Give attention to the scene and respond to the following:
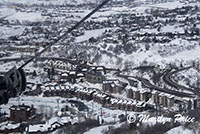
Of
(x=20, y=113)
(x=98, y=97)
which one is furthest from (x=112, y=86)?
(x=20, y=113)

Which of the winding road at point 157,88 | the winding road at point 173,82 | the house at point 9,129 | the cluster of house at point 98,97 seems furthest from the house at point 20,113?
the winding road at point 173,82

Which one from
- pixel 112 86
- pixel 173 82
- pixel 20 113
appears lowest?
pixel 173 82

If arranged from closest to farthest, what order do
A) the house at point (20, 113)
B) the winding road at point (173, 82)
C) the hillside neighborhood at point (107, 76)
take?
the hillside neighborhood at point (107, 76), the house at point (20, 113), the winding road at point (173, 82)

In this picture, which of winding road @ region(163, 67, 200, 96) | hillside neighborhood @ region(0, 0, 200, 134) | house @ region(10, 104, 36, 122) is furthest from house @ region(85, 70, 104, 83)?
house @ region(10, 104, 36, 122)

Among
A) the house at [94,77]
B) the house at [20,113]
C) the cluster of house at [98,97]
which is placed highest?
the house at [20,113]

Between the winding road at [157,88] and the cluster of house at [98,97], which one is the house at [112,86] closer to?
the cluster of house at [98,97]

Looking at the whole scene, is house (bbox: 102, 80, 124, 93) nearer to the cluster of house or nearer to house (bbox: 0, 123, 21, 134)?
the cluster of house

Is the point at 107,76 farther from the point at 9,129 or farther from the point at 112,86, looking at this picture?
the point at 9,129

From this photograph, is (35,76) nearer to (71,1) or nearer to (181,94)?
(181,94)

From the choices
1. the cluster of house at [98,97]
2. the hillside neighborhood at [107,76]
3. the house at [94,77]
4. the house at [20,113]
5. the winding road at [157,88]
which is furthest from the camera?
the house at [94,77]

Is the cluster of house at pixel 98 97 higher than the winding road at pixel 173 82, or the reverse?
the cluster of house at pixel 98 97

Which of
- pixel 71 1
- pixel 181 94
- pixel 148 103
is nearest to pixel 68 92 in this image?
pixel 148 103
